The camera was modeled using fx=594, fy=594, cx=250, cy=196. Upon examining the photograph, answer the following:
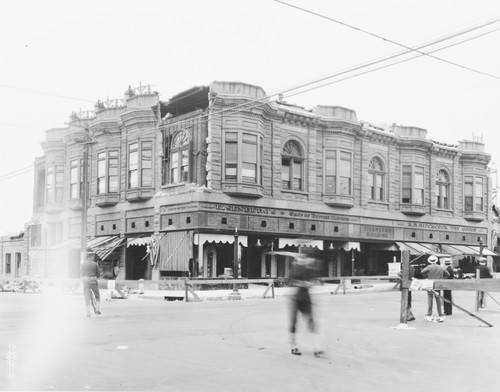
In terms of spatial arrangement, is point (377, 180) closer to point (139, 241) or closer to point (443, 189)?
point (443, 189)

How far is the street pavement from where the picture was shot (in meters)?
7.77

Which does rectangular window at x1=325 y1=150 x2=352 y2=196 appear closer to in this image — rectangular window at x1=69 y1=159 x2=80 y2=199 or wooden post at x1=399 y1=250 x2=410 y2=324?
rectangular window at x1=69 y1=159 x2=80 y2=199

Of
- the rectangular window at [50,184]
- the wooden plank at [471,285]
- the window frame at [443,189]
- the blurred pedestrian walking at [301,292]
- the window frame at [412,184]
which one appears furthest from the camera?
the window frame at [443,189]

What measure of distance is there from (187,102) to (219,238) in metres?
7.77

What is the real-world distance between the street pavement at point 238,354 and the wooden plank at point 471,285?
3.32ft

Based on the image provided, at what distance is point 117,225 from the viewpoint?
35.6 meters

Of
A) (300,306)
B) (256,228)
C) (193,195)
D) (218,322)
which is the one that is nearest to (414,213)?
(256,228)

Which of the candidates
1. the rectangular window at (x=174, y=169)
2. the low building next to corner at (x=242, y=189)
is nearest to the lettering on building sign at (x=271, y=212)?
the low building next to corner at (x=242, y=189)

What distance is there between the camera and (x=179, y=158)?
32031mm

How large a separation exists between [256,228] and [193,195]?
4.06 meters

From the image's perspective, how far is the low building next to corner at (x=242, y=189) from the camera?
30875 mm

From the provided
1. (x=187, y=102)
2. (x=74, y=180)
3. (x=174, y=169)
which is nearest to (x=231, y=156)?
(x=174, y=169)

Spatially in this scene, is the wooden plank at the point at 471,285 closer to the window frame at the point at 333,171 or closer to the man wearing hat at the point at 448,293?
the man wearing hat at the point at 448,293

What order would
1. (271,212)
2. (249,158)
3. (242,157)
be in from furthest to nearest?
(271,212) → (249,158) → (242,157)
